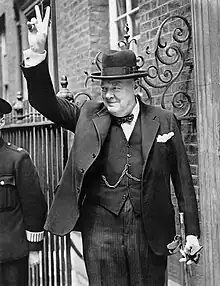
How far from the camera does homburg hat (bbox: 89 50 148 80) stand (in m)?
3.07

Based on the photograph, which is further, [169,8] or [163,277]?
[169,8]

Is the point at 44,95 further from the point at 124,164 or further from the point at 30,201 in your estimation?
the point at 30,201

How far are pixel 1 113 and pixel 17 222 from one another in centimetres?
83

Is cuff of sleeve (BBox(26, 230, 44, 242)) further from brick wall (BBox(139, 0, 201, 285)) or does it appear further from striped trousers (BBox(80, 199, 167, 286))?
brick wall (BBox(139, 0, 201, 285))

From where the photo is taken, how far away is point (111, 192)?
121 inches

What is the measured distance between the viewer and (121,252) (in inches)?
121

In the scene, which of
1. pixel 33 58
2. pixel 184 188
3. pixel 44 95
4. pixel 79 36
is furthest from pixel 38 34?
pixel 79 36

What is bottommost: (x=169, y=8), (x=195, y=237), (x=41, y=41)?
(x=195, y=237)

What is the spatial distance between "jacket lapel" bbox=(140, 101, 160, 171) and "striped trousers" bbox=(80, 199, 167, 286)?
31cm

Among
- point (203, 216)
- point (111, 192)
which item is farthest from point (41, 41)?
point (203, 216)

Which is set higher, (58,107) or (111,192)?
(58,107)

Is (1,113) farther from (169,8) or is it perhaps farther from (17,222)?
(169,8)

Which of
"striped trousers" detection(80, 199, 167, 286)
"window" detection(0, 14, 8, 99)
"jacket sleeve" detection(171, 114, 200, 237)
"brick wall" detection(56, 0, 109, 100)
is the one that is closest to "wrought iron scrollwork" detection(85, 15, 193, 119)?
"jacket sleeve" detection(171, 114, 200, 237)

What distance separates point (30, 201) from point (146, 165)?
1.23 metres
